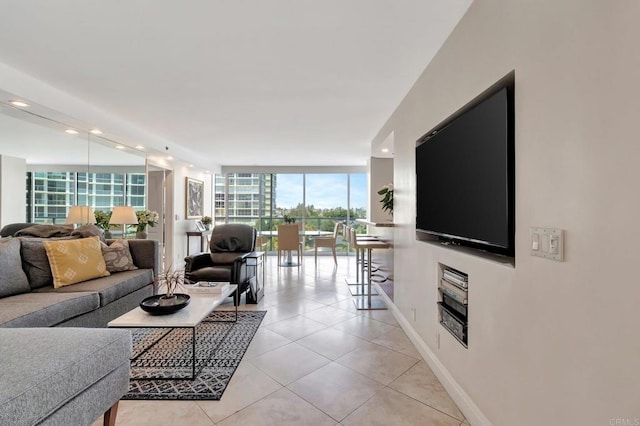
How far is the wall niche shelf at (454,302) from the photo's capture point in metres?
1.91

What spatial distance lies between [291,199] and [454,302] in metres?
6.91

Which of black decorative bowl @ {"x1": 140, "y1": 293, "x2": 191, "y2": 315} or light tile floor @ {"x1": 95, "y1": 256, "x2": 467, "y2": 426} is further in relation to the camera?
black decorative bowl @ {"x1": 140, "y1": 293, "x2": 191, "y2": 315}

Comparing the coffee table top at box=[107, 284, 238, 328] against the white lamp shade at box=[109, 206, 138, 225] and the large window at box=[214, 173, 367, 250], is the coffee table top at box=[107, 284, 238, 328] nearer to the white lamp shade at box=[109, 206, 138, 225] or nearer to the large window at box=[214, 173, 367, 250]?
the white lamp shade at box=[109, 206, 138, 225]

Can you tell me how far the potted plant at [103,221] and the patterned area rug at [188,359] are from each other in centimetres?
183

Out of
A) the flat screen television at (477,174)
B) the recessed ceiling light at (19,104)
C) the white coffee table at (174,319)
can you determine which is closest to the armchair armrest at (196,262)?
the white coffee table at (174,319)

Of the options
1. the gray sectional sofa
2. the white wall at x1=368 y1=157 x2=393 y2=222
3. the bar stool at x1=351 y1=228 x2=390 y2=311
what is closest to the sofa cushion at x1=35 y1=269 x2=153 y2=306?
the gray sectional sofa

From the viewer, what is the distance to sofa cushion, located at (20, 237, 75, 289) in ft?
8.98

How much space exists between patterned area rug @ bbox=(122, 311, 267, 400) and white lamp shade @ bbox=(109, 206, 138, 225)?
1.74 meters

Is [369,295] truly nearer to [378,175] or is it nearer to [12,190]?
[378,175]

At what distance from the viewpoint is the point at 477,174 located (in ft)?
5.76

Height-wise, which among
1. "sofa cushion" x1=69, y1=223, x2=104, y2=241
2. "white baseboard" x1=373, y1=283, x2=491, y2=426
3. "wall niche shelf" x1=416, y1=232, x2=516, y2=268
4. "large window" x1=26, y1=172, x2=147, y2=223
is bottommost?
"white baseboard" x1=373, y1=283, x2=491, y2=426

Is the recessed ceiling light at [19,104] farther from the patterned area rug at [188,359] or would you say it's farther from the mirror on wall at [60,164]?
the patterned area rug at [188,359]

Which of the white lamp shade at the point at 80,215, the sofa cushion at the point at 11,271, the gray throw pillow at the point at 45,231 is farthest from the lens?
the white lamp shade at the point at 80,215

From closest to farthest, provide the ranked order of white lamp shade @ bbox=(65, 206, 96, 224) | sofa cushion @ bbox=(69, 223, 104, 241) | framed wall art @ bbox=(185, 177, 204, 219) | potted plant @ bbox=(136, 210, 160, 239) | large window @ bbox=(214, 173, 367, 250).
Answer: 1. sofa cushion @ bbox=(69, 223, 104, 241)
2. white lamp shade @ bbox=(65, 206, 96, 224)
3. potted plant @ bbox=(136, 210, 160, 239)
4. framed wall art @ bbox=(185, 177, 204, 219)
5. large window @ bbox=(214, 173, 367, 250)
